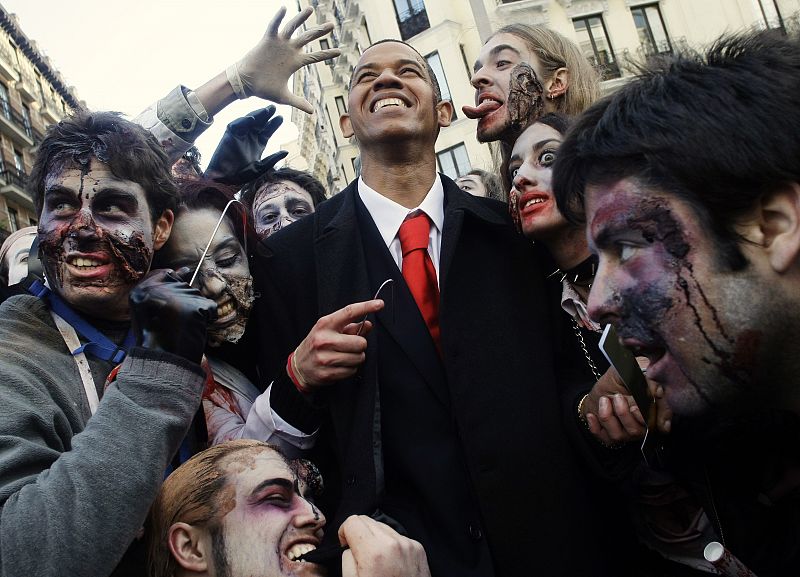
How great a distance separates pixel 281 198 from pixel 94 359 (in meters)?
2.60

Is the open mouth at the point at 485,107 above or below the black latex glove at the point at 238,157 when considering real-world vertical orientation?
below

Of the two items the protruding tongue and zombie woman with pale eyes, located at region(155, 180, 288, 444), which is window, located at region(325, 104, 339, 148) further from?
zombie woman with pale eyes, located at region(155, 180, 288, 444)

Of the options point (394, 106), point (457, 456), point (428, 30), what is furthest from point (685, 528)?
point (428, 30)

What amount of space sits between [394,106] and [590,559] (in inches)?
81.6

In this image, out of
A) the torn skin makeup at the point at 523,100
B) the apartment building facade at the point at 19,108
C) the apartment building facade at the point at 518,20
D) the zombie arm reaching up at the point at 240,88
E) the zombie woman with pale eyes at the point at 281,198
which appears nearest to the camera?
the torn skin makeup at the point at 523,100

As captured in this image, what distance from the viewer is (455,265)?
110 inches

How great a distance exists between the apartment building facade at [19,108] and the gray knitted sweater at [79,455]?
2518cm

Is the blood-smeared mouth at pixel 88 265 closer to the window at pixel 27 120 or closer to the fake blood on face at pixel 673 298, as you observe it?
the fake blood on face at pixel 673 298

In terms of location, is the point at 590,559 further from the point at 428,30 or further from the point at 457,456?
the point at 428,30

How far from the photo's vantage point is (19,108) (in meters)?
32.4

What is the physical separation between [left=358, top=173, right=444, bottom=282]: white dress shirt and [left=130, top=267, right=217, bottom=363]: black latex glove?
89cm

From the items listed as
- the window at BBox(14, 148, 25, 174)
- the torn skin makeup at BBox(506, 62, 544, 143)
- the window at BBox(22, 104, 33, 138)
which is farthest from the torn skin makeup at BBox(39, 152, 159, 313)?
the window at BBox(22, 104, 33, 138)

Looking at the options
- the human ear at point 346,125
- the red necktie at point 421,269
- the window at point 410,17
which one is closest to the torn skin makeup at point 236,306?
the red necktie at point 421,269

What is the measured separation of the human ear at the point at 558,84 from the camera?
3.45 m
